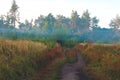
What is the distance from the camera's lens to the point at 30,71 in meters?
16.2

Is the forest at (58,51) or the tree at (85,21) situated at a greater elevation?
the tree at (85,21)

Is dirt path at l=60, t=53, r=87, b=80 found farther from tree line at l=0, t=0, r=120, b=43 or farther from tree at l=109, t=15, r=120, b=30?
tree at l=109, t=15, r=120, b=30

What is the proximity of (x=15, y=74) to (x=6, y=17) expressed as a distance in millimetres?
93523

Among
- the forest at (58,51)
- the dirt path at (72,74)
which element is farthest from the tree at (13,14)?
the dirt path at (72,74)

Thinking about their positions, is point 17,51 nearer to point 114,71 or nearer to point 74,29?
point 114,71

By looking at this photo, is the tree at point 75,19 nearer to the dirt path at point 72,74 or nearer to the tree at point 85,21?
the tree at point 85,21

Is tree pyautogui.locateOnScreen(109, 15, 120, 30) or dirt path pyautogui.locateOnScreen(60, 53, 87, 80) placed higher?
tree pyautogui.locateOnScreen(109, 15, 120, 30)

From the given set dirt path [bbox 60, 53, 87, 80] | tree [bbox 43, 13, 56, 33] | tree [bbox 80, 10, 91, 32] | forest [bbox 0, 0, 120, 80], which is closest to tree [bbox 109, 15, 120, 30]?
forest [bbox 0, 0, 120, 80]

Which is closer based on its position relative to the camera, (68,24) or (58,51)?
(58,51)

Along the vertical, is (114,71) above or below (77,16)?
below

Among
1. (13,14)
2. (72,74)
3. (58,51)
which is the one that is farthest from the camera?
(13,14)

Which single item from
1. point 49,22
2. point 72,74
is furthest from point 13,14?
point 72,74

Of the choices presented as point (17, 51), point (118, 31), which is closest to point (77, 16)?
point (118, 31)

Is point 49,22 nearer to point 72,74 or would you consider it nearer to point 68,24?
point 68,24
